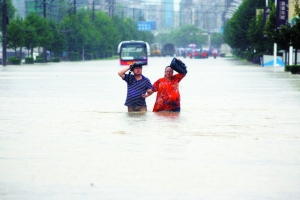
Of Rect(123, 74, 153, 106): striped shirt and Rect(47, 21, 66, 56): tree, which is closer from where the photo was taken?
Rect(123, 74, 153, 106): striped shirt

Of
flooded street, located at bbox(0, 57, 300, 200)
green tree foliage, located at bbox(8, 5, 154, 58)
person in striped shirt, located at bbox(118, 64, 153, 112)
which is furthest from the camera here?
green tree foliage, located at bbox(8, 5, 154, 58)

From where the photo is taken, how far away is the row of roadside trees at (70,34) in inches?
3371

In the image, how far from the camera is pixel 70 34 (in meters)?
110

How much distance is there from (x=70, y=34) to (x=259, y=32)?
125ft

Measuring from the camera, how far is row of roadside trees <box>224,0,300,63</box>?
5041 cm

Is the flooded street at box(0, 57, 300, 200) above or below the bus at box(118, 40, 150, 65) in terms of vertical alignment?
above

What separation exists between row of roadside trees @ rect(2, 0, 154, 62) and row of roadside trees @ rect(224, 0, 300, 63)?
20399 millimetres

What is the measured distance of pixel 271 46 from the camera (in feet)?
239

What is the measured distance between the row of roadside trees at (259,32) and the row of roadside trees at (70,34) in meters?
20.4

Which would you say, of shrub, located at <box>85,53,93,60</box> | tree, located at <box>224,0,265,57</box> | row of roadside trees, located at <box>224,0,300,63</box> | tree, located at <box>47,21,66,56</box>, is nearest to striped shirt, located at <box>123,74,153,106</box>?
row of roadside trees, located at <box>224,0,300,63</box>

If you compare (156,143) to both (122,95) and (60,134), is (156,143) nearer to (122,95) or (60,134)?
(60,134)

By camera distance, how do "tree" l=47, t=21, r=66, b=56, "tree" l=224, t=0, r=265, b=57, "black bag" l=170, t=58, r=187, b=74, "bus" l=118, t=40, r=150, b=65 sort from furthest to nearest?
"tree" l=47, t=21, r=66, b=56, "tree" l=224, t=0, r=265, b=57, "bus" l=118, t=40, r=150, b=65, "black bag" l=170, t=58, r=187, b=74

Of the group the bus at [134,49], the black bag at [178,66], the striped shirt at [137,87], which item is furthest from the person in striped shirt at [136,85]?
the bus at [134,49]

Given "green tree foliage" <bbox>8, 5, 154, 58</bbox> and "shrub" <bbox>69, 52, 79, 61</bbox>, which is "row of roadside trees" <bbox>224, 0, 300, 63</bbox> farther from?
"shrub" <bbox>69, 52, 79, 61</bbox>
